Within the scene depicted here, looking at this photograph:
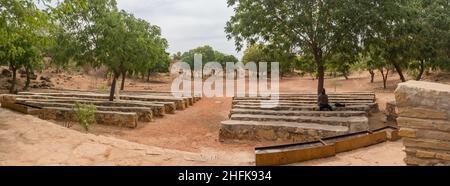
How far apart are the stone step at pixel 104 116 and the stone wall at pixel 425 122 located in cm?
952

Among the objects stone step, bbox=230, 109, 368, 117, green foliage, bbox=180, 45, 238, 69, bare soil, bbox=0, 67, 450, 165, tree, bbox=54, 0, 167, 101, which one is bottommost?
bare soil, bbox=0, 67, 450, 165

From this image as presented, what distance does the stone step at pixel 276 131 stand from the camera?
1037cm

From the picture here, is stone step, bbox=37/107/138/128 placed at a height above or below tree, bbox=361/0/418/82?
below

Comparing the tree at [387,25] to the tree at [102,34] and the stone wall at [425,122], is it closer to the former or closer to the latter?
the stone wall at [425,122]

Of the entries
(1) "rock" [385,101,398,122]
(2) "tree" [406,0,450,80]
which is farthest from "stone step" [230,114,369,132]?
(2) "tree" [406,0,450,80]

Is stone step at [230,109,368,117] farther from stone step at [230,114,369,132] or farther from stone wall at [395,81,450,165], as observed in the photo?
stone wall at [395,81,450,165]

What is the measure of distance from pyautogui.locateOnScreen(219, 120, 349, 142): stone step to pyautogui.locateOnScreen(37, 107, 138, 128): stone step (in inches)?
138

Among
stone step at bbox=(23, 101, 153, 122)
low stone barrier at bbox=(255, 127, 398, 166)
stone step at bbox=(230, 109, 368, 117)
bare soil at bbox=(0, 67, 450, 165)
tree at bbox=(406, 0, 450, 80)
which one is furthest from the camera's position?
tree at bbox=(406, 0, 450, 80)

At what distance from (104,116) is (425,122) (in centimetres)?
1085

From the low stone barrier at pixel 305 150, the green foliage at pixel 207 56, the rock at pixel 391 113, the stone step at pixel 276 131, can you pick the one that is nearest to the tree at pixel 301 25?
the rock at pixel 391 113

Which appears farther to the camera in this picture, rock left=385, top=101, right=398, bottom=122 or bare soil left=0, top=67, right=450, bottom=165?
rock left=385, top=101, right=398, bottom=122

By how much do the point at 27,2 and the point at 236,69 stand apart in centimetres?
5993

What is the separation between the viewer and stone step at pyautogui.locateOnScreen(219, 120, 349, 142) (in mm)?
10367
